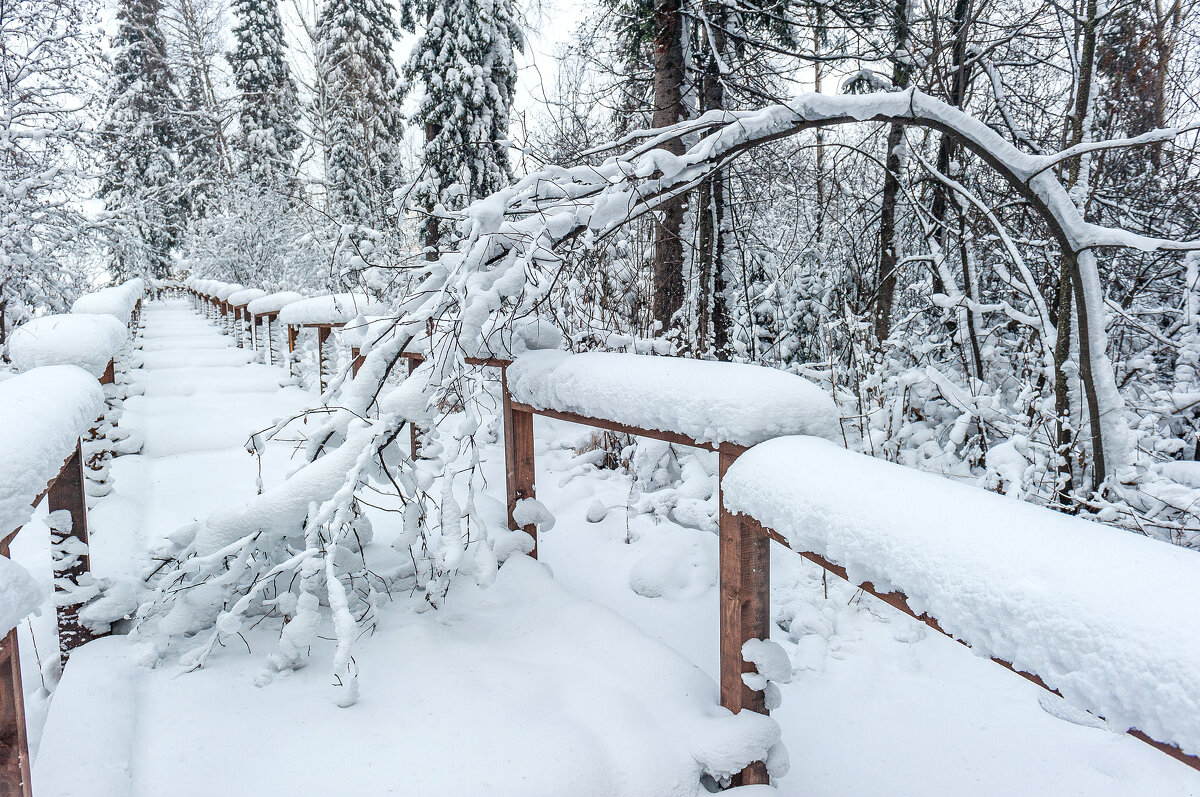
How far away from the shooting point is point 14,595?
0.99 meters

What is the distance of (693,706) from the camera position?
1.84 m

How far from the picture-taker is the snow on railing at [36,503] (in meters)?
1.08

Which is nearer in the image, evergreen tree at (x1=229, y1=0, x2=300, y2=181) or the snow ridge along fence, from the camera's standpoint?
the snow ridge along fence

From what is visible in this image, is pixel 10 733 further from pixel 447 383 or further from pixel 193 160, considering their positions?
pixel 193 160

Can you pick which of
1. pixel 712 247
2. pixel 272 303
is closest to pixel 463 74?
pixel 272 303

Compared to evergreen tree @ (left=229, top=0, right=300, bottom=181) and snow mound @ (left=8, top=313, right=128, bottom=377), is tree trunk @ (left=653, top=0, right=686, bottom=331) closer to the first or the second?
snow mound @ (left=8, top=313, right=128, bottom=377)

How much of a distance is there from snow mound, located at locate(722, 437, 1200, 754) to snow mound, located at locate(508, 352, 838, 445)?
0.26 metres

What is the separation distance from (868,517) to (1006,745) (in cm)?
168

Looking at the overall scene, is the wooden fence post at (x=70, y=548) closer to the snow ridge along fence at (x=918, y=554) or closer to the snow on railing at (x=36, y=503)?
the snow on railing at (x=36, y=503)

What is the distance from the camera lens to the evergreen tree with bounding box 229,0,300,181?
24.7 m

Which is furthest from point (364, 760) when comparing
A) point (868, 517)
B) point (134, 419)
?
point (134, 419)

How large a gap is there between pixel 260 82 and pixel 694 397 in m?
29.9

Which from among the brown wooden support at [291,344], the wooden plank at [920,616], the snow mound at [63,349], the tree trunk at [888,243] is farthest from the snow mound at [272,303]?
the wooden plank at [920,616]

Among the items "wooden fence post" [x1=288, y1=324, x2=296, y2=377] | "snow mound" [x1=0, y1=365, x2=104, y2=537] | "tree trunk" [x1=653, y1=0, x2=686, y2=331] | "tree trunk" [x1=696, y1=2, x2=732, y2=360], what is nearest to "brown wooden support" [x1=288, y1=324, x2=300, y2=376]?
"wooden fence post" [x1=288, y1=324, x2=296, y2=377]
